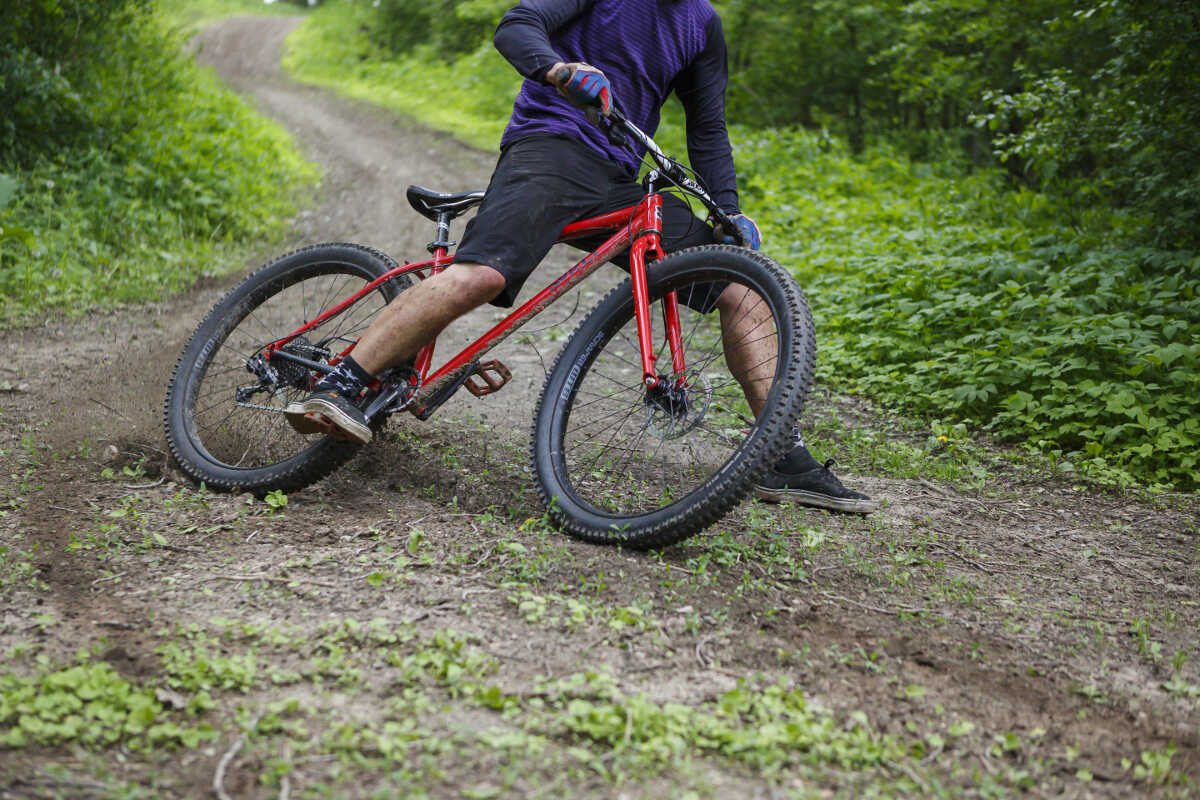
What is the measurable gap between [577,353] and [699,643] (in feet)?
4.10

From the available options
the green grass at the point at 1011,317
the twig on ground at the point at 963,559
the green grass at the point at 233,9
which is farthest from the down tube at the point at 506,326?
the green grass at the point at 233,9

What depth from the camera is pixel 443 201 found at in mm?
3586

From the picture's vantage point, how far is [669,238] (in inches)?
136

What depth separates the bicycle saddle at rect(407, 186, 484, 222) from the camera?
11.6ft

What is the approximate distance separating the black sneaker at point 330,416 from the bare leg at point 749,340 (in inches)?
52.9

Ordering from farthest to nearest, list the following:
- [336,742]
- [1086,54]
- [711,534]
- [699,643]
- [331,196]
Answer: [331,196], [1086,54], [711,534], [699,643], [336,742]

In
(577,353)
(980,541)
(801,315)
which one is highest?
(801,315)

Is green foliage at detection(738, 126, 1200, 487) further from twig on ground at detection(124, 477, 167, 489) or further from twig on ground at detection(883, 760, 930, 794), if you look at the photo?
twig on ground at detection(124, 477, 167, 489)

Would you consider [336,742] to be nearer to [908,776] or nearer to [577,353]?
[908,776]

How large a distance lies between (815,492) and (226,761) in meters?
2.34

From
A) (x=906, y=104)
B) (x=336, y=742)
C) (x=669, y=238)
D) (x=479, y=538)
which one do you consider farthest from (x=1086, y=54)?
(x=336, y=742)

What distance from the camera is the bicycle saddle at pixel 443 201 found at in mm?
3541

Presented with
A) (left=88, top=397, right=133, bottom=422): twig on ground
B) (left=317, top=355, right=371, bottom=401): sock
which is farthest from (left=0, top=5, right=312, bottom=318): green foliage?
(left=317, top=355, right=371, bottom=401): sock

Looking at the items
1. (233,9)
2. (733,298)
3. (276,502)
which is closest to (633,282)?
(733,298)
